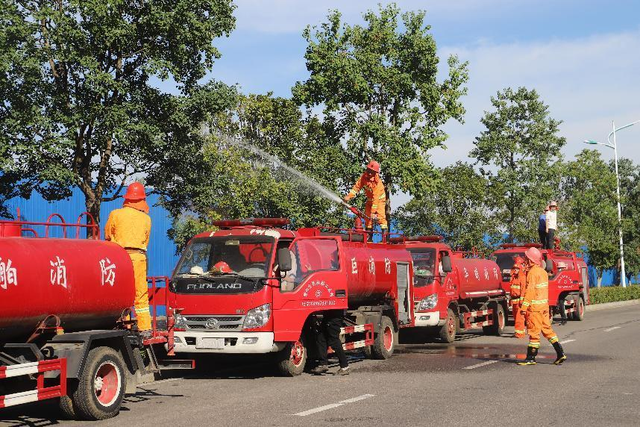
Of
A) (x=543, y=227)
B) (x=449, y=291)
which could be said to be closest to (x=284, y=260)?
(x=449, y=291)

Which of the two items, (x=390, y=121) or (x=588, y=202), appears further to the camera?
(x=588, y=202)

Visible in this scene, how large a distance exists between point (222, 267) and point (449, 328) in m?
8.63

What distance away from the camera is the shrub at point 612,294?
4515 centimetres

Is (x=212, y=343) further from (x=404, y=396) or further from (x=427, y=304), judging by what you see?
(x=427, y=304)

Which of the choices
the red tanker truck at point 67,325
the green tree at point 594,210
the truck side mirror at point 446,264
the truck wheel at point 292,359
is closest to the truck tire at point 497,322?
the truck side mirror at point 446,264

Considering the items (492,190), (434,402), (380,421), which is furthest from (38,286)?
(492,190)

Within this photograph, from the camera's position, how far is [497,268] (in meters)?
25.4

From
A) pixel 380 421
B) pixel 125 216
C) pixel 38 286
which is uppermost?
pixel 125 216

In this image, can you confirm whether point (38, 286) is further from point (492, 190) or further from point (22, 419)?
point (492, 190)

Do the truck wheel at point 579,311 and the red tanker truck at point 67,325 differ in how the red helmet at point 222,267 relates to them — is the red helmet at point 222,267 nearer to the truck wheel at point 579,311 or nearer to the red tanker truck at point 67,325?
the red tanker truck at point 67,325

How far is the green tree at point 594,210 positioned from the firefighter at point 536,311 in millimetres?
34329

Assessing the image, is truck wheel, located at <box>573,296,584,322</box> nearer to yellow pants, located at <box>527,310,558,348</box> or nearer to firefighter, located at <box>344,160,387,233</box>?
firefighter, located at <box>344,160,387,233</box>

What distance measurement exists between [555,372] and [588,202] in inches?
1597

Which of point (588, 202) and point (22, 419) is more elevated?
point (588, 202)
